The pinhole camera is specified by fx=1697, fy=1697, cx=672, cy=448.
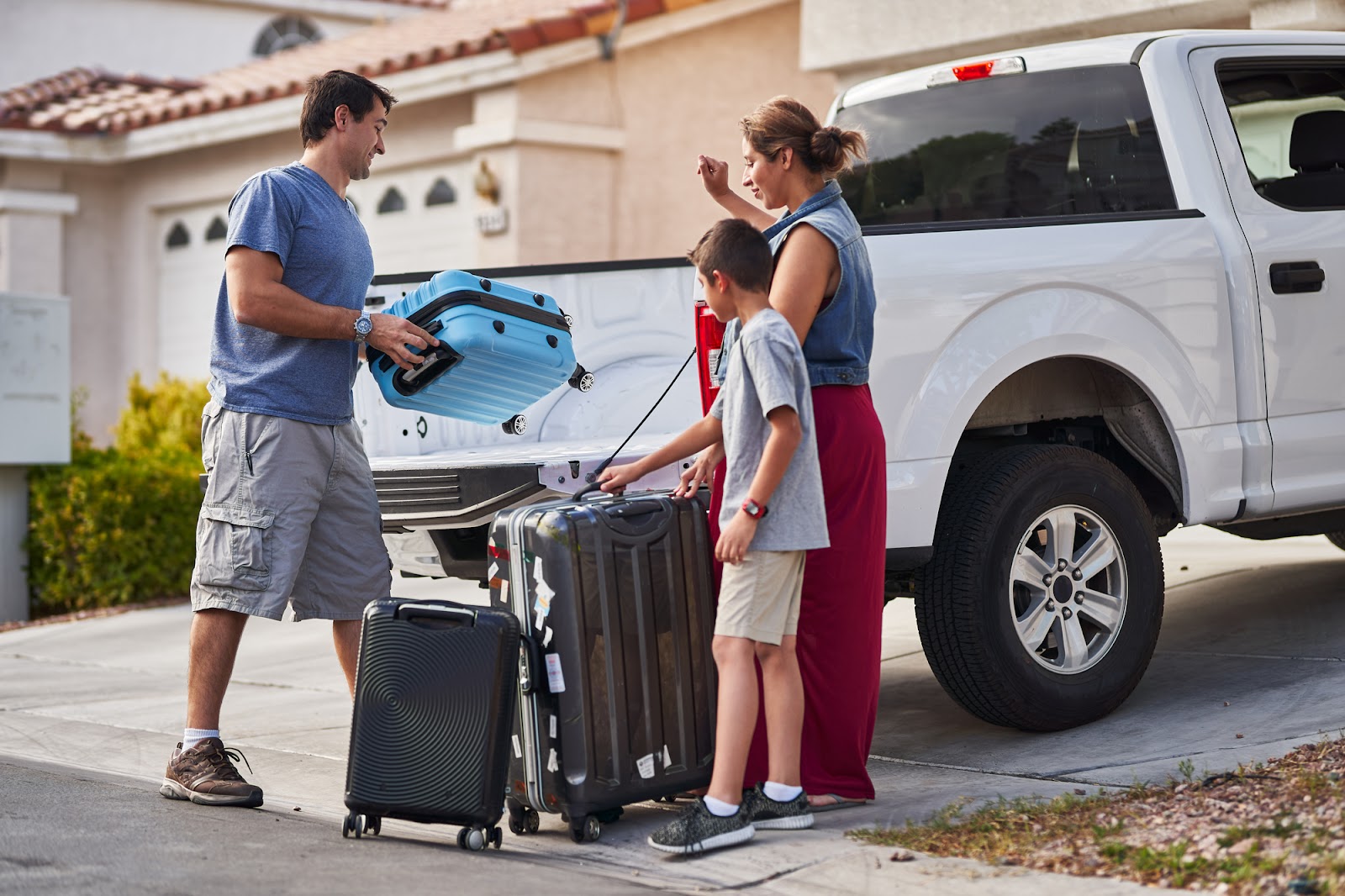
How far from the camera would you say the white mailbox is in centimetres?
1046

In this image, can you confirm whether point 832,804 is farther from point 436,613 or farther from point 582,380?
point 582,380

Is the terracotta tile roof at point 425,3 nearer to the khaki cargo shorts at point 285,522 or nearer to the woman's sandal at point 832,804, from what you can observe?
the khaki cargo shorts at point 285,522

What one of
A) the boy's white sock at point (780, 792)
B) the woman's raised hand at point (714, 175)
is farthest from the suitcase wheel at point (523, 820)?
the woman's raised hand at point (714, 175)

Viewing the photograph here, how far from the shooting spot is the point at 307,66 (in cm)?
1636

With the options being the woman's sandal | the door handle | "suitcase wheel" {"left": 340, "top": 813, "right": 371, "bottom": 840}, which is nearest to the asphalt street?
"suitcase wheel" {"left": 340, "top": 813, "right": 371, "bottom": 840}

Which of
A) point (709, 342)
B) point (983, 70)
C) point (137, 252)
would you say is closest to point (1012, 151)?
point (983, 70)

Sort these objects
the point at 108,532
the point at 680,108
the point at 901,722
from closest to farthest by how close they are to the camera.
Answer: the point at 901,722 → the point at 108,532 → the point at 680,108

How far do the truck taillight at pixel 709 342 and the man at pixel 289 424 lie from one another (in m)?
0.82

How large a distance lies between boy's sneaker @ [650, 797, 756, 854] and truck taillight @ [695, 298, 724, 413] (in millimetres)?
1229

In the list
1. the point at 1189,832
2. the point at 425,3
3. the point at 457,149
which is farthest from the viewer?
the point at 425,3

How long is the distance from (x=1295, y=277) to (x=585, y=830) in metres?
3.16

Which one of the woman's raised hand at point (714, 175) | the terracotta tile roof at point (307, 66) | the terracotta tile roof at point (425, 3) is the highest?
the terracotta tile roof at point (425, 3)

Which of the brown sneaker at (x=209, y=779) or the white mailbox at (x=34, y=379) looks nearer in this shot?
the brown sneaker at (x=209, y=779)

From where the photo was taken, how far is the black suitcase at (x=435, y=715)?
14.8 feet
